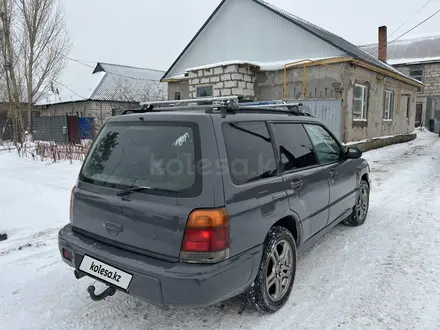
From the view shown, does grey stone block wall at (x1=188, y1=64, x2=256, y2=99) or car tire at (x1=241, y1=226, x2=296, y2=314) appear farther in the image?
grey stone block wall at (x1=188, y1=64, x2=256, y2=99)

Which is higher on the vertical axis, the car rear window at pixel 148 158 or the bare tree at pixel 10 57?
the bare tree at pixel 10 57

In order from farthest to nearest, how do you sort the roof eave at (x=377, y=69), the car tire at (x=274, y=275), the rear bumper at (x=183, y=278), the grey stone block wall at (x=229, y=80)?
the grey stone block wall at (x=229, y=80) → the roof eave at (x=377, y=69) → the car tire at (x=274, y=275) → the rear bumper at (x=183, y=278)

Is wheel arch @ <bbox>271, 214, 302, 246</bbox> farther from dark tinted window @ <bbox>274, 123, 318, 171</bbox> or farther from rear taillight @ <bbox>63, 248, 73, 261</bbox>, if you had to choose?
rear taillight @ <bbox>63, 248, 73, 261</bbox>

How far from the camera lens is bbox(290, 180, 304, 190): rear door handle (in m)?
2.83

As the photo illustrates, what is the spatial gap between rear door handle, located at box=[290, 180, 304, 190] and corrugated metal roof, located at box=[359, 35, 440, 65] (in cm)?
3061

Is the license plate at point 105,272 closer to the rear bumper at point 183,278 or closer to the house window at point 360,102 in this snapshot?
the rear bumper at point 183,278

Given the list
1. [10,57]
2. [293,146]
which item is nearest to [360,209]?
[293,146]

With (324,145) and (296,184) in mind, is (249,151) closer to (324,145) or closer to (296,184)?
(296,184)

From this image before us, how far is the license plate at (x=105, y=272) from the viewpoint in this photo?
219cm

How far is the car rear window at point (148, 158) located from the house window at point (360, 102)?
11.0 metres

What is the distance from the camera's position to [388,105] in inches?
608

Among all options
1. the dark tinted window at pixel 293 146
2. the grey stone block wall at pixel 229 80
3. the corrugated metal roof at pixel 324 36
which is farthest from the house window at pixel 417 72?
the dark tinted window at pixel 293 146

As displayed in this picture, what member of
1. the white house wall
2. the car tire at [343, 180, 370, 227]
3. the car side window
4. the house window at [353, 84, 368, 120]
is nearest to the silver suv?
the car side window

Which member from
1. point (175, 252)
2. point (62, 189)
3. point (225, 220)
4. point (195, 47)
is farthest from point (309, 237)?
point (195, 47)
